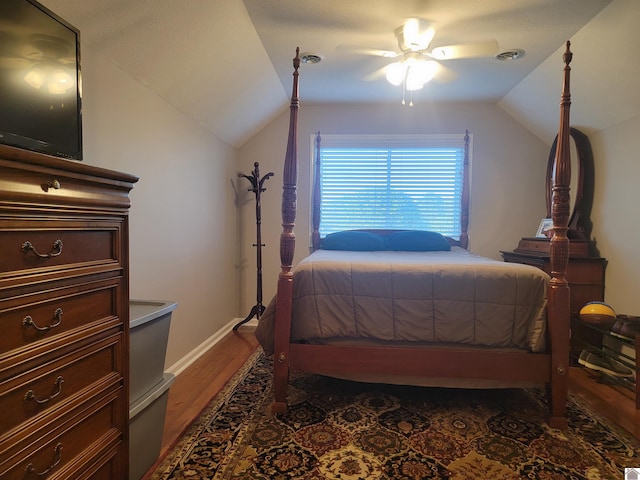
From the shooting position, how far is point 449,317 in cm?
202

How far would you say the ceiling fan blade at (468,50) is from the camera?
210 cm

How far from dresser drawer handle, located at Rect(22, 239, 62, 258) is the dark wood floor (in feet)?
3.66

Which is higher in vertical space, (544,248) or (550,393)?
(544,248)

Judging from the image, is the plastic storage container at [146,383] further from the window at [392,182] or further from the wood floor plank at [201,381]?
the window at [392,182]

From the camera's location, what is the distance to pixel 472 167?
3855 mm

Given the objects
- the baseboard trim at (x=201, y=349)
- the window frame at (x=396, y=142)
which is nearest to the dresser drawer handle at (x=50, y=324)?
the baseboard trim at (x=201, y=349)

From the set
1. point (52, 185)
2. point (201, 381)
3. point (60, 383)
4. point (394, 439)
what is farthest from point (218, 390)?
point (52, 185)

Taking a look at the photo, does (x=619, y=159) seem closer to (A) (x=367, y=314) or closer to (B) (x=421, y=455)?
(A) (x=367, y=314)

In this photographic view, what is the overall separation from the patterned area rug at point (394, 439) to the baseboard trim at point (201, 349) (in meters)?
0.50

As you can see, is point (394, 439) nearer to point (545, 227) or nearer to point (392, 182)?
point (545, 227)

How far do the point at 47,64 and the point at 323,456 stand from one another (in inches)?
75.9

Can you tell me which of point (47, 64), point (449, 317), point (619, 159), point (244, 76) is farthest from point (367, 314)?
point (619, 159)

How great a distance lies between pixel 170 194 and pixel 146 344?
130cm

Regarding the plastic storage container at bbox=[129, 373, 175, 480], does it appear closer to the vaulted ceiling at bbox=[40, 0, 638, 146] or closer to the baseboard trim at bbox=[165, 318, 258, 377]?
the baseboard trim at bbox=[165, 318, 258, 377]
